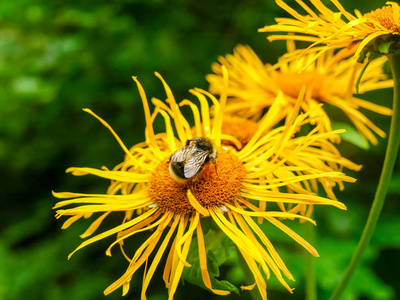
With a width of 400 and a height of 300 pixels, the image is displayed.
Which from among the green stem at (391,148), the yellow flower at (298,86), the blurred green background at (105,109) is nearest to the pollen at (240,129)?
the yellow flower at (298,86)

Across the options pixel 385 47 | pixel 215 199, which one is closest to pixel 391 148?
pixel 385 47

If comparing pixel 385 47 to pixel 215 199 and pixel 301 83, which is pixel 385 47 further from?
pixel 301 83

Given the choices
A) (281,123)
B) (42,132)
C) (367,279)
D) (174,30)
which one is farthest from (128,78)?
(367,279)

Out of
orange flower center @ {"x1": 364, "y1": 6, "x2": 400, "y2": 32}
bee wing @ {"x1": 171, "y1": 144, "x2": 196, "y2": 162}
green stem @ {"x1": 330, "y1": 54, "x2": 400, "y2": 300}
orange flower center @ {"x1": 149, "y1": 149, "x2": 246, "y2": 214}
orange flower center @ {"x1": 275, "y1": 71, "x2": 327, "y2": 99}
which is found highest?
orange flower center @ {"x1": 364, "y1": 6, "x2": 400, "y2": 32}

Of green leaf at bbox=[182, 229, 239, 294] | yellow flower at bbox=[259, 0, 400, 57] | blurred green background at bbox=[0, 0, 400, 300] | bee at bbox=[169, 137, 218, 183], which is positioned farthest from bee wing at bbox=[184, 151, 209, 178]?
blurred green background at bbox=[0, 0, 400, 300]

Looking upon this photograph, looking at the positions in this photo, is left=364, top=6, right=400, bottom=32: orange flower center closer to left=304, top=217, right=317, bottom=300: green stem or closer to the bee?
the bee

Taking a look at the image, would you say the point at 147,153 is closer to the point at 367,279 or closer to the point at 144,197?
the point at 144,197
